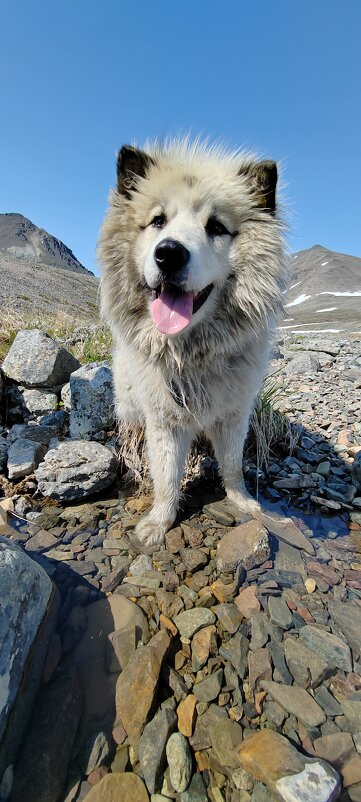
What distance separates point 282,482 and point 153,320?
5.93ft

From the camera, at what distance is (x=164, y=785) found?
47.7 inches

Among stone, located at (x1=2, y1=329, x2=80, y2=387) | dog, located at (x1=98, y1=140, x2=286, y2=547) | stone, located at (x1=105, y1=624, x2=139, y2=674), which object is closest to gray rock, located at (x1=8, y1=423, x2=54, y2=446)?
stone, located at (x1=2, y1=329, x2=80, y2=387)

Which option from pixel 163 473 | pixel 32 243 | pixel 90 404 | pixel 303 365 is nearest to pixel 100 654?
pixel 163 473

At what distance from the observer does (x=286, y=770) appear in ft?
3.96

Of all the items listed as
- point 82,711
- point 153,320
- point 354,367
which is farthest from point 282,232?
point 354,367

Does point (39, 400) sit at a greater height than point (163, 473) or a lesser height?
greater

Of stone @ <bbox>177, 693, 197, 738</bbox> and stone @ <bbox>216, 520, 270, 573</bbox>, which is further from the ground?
stone @ <bbox>216, 520, 270, 573</bbox>

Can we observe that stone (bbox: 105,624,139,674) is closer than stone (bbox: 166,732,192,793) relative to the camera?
No

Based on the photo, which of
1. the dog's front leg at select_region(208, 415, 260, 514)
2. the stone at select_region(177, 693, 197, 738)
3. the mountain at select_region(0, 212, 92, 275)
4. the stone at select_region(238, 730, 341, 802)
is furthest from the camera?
the mountain at select_region(0, 212, 92, 275)

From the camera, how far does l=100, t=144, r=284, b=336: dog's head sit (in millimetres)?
2004

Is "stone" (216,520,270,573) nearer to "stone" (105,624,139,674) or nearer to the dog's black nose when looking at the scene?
"stone" (105,624,139,674)

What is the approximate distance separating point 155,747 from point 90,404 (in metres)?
2.54

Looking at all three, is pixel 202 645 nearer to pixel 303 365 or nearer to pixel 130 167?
pixel 130 167

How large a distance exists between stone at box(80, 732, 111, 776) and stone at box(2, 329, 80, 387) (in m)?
3.17
